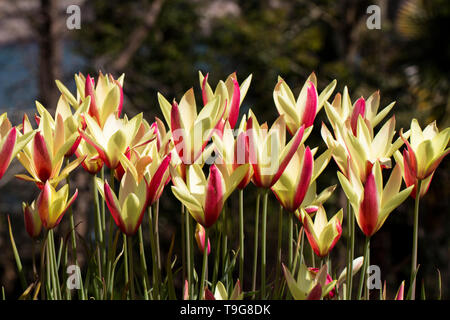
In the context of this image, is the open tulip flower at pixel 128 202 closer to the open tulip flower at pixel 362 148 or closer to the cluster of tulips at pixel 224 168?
the cluster of tulips at pixel 224 168

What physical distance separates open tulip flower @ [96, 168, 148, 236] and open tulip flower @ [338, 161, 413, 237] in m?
0.15

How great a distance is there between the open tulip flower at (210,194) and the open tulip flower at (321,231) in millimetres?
80

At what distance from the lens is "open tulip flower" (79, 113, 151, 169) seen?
0.49 meters

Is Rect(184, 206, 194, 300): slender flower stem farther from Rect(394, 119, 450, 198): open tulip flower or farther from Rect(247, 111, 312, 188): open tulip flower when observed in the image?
Rect(394, 119, 450, 198): open tulip flower

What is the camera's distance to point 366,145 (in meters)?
0.47

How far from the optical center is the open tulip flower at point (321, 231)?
1.60 ft

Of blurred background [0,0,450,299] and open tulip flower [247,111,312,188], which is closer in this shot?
open tulip flower [247,111,312,188]

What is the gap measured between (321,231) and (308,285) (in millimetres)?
79

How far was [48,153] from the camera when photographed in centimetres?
47

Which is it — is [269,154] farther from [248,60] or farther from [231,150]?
[248,60]

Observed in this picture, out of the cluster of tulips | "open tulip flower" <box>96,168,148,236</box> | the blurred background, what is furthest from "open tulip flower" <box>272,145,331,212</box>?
the blurred background

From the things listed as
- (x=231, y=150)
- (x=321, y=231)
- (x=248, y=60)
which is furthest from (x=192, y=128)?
(x=248, y=60)

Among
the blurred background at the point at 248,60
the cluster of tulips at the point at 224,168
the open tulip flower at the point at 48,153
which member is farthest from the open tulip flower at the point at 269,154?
the blurred background at the point at 248,60

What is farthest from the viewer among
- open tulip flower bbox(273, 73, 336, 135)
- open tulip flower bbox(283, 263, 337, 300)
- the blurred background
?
the blurred background
